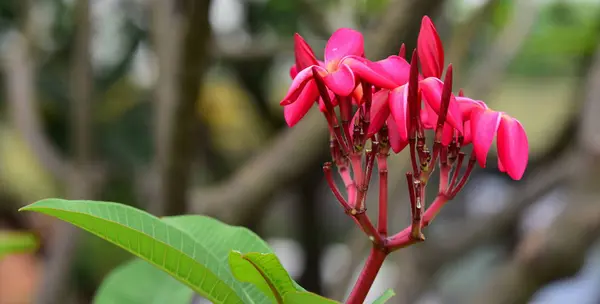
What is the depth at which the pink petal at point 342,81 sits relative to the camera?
34 cm

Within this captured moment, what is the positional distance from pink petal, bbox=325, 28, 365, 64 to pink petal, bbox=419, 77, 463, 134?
0.16ft

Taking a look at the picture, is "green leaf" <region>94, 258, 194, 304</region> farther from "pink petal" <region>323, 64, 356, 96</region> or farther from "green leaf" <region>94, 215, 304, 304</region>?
"pink petal" <region>323, 64, 356, 96</region>

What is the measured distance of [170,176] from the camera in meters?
1.00

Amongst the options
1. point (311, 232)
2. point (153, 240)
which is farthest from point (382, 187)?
point (311, 232)

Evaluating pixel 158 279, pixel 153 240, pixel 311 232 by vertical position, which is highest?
pixel 153 240

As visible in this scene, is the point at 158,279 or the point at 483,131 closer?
the point at 483,131

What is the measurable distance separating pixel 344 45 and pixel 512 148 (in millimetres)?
108

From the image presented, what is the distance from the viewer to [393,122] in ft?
1.19

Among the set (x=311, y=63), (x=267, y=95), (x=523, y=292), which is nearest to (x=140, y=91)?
(x=267, y=95)

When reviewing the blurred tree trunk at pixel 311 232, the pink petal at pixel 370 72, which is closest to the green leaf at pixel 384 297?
the pink petal at pixel 370 72

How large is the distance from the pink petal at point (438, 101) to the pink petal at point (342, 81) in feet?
0.13

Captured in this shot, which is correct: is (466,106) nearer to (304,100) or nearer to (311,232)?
(304,100)

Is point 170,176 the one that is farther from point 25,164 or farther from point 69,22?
point 25,164

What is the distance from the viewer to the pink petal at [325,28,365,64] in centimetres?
37
